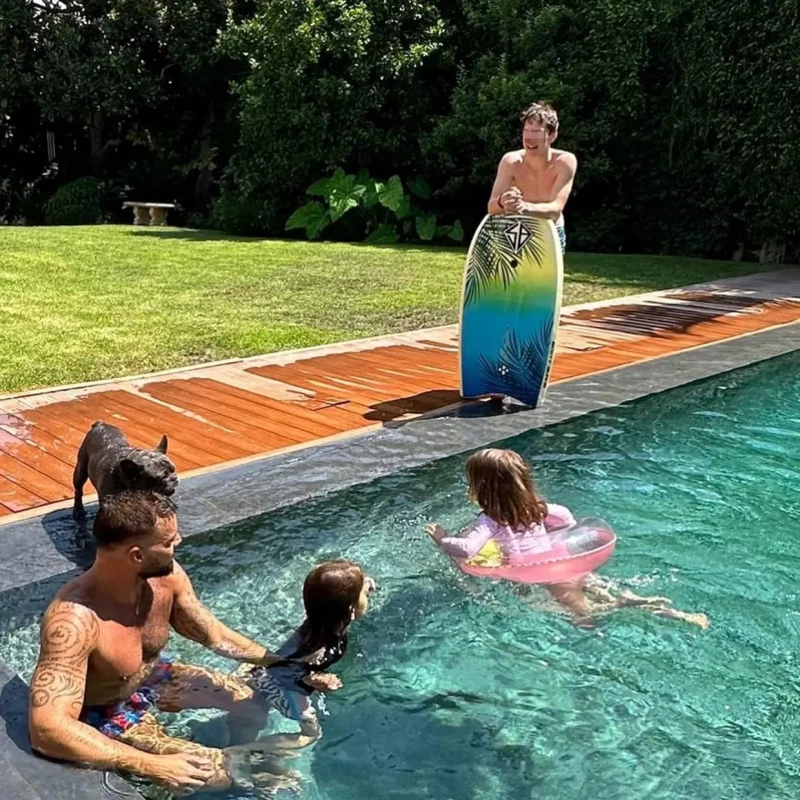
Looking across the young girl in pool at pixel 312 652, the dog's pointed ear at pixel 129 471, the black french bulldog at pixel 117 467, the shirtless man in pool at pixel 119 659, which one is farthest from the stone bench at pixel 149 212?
the shirtless man in pool at pixel 119 659

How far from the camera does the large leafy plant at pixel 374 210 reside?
17.7 m

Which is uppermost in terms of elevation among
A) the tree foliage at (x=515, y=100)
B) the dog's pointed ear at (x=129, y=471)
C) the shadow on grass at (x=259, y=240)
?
the tree foliage at (x=515, y=100)

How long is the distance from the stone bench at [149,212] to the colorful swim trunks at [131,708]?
63.7ft

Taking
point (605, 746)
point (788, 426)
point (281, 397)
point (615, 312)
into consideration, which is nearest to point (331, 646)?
point (605, 746)

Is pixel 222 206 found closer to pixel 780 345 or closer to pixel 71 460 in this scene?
pixel 780 345

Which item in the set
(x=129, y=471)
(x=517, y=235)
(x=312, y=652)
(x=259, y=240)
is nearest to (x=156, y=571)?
(x=129, y=471)

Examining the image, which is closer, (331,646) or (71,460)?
→ (331,646)

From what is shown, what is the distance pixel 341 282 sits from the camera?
39.2 feet

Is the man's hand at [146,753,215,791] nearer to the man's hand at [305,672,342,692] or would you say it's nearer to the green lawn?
the man's hand at [305,672,342,692]

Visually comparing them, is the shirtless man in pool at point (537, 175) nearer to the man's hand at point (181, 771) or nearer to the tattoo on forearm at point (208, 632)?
the tattoo on forearm at point (208, 632)

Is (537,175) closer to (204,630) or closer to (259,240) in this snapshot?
(204,630)

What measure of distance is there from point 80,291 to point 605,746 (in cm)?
895

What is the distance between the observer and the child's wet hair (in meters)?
3.98

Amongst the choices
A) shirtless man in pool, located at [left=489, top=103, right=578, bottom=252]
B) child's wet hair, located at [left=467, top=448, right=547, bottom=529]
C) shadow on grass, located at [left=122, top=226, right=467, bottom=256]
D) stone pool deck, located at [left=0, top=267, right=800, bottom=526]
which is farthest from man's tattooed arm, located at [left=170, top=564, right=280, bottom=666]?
shadow on grass, located at [left=122, top=226, right=467, bottom=256]
